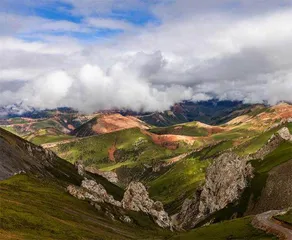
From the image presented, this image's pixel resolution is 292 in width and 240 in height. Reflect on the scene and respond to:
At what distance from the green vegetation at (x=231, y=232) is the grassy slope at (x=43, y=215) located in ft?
103

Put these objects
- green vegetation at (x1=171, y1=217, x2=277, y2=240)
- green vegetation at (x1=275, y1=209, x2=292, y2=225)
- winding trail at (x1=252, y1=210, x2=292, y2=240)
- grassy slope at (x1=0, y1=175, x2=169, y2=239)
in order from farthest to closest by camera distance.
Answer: green vegetation at (x1=275, y1=209, x2=292, y2=225)
green vegetation at (x1=171, y1=217, x2=277, y2=240)
winding trail at (x1=252, y1=210, x2=292, y2=240)
grassy slope at (x1=0, y1=175, x2=169, y2=239)

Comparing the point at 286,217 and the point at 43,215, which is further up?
the point at 43,215

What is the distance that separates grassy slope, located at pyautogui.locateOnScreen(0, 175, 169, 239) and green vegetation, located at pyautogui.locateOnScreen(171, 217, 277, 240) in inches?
1236

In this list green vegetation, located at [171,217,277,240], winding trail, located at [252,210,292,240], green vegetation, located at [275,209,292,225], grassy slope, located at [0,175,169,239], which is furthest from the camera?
green vegetation, located at [275,209,292,225]

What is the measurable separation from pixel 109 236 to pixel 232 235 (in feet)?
153

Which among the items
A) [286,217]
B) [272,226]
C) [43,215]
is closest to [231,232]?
[272,226]

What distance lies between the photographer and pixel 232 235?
144750 mm

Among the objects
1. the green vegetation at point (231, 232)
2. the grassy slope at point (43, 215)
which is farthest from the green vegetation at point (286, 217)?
the grassy slope at point (43, 215)

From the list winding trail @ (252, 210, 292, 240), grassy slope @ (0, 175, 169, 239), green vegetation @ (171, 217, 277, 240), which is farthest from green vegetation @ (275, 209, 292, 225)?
grassy slope @ (0, 175, 169, 239)

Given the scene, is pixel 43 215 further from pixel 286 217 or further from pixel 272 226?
pixel 286 217

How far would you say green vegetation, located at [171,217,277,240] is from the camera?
449 ft

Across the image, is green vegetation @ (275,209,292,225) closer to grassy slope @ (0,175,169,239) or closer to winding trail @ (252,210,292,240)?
winding trail @ (252,210,292,240)

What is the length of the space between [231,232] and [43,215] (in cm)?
7157

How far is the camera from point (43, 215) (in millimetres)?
124688
